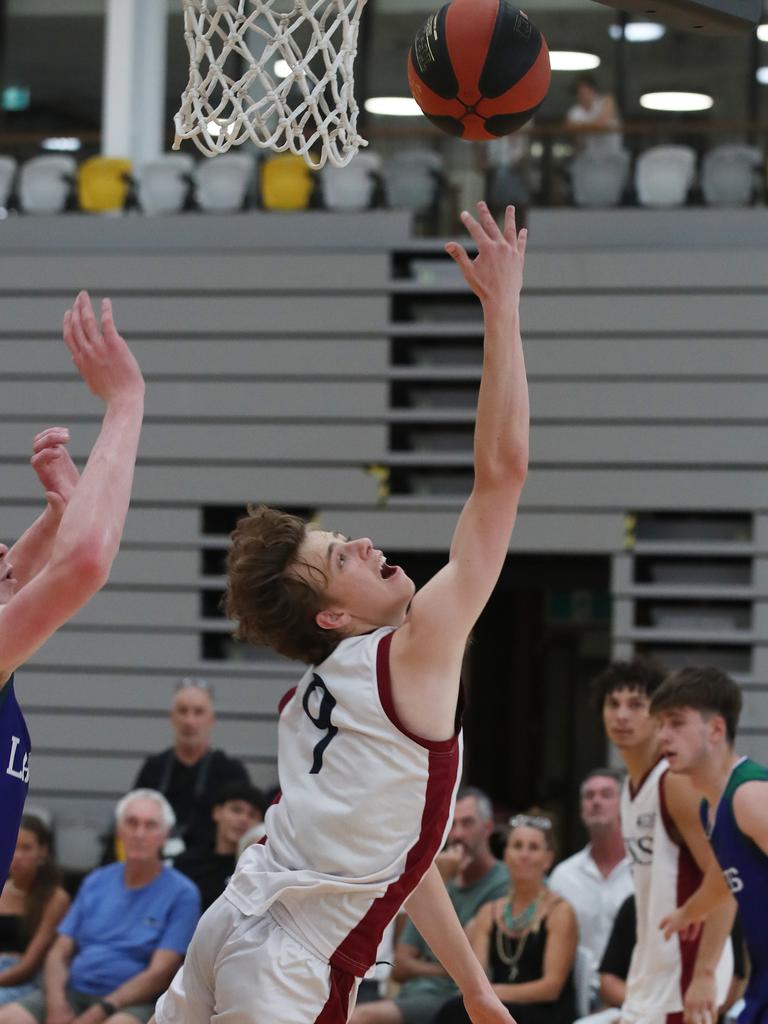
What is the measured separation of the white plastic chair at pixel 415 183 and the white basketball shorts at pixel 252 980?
29.7 ft

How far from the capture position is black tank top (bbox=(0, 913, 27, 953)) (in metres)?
7.05

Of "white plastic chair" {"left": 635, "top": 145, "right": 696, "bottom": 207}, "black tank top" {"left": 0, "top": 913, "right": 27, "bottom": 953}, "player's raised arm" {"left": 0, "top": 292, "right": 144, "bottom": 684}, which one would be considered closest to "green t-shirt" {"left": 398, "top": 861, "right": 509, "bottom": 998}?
"black tank top" {"left": 0, "top": 913, "right": 27, "bottom": 953}

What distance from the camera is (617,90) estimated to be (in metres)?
12.8

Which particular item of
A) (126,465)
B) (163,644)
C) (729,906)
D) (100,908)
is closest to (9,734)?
(126,465)

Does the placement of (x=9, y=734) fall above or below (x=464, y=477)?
below

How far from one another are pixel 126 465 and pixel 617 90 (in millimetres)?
11154

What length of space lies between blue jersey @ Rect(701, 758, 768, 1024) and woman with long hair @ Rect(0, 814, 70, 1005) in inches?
149

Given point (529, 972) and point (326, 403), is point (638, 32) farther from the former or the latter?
point (529, 972)

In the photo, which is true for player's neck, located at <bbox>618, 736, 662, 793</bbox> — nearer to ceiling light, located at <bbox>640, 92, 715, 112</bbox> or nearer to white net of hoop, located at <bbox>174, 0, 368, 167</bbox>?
white net of hoop, located at <bbox>174, 0, 368, 167</bbox>

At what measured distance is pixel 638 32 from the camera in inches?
513

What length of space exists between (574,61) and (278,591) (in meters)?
11.0

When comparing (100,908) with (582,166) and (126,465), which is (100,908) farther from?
(582,166)

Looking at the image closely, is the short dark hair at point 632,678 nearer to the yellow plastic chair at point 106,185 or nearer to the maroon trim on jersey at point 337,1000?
the maroon trim on jersey at point 337,1000

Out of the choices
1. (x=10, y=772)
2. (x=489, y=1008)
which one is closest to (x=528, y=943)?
(x=489, y=1008)
